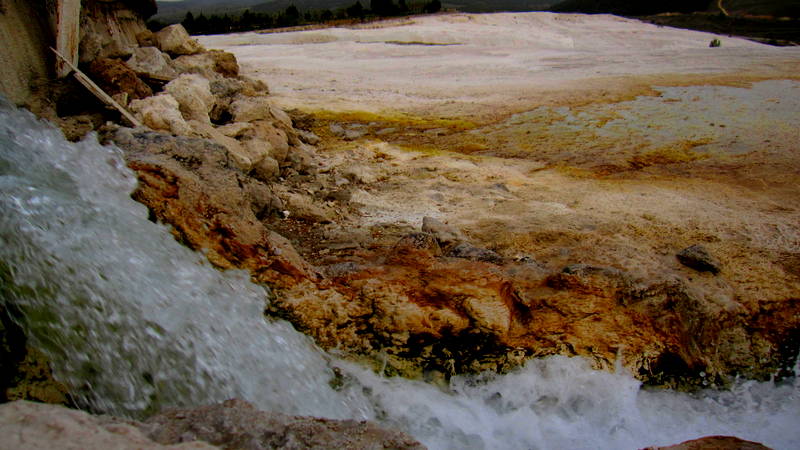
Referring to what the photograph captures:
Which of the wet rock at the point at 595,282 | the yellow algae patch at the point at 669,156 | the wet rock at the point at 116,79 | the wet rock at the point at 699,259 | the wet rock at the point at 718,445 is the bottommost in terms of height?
the wet rock at the point at 718,445

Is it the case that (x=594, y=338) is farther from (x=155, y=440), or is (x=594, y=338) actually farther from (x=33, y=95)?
(x=33, y=95)

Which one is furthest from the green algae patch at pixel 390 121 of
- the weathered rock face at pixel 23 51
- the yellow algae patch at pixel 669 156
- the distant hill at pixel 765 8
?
the distant hill at pixel 765 8

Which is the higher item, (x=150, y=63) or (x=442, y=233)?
(x=150, y=63)

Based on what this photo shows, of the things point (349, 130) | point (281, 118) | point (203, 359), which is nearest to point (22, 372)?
point (203, 359)

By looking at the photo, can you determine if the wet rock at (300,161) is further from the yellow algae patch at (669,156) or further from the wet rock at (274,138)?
the yellow algae patch at (669,156)

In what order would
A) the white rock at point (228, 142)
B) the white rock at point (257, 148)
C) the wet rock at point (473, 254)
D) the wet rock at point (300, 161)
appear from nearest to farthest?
the wet rock at point (473, 254) < the white rock at point (228, 142) < the white rock at point (257, 148) < the wet rock at point (300, 161)

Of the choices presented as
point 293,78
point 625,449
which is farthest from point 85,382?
point 293,78

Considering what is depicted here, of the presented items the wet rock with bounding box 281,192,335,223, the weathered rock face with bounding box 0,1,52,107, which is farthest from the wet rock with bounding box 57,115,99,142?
the wet rock with bounding box 281,192,335,223

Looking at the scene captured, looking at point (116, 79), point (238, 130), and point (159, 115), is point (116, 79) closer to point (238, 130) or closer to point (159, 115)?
point (159, 115)
